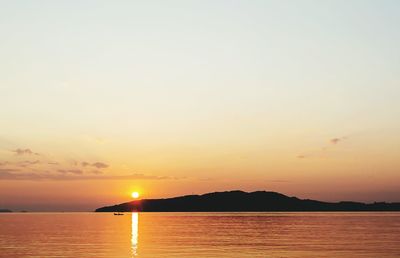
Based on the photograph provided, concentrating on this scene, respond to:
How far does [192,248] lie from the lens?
294 ft

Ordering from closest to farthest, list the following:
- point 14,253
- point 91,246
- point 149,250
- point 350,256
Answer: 1. point 350,256
2. point 14,253
3. point 149,250
4. point 91,246

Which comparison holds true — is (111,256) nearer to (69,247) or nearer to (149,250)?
(149,250)

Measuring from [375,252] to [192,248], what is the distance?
1155 inches

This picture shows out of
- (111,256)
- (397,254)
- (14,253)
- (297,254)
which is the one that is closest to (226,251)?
(297,254)

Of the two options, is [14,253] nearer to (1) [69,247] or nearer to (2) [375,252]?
(1) [69,247]

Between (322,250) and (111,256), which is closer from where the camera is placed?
(111,256)

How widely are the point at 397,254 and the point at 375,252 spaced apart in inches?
167

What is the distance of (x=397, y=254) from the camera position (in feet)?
250

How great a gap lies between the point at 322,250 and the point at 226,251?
15.2m

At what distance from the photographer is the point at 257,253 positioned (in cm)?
7938

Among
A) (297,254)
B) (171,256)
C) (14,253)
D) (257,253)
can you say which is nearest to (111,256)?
(171,256)

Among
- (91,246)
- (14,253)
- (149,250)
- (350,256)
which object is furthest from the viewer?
(91,246)

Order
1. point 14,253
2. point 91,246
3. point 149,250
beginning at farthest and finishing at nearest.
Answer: point 91,246, point 149,250, point 14,253

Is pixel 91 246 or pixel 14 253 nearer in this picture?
pixel 14 253
